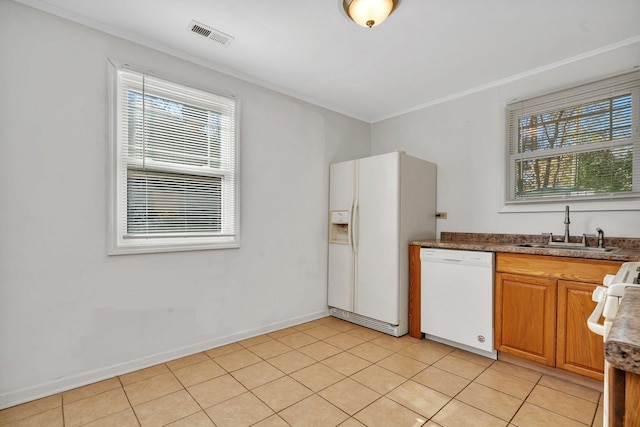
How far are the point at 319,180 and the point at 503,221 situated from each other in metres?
1.94

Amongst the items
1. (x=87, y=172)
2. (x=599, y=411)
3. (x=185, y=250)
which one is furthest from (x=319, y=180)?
(x=599, y=411)

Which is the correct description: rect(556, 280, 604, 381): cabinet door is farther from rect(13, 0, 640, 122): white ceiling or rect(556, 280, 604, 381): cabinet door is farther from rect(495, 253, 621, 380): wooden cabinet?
rect(13, 0, 640, 122): white ceiling

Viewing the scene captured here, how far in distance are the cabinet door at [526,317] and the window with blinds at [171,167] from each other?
2334mm

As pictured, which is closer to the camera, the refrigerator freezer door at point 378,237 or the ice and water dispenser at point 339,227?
the refrigerator freezer door at point 378,237

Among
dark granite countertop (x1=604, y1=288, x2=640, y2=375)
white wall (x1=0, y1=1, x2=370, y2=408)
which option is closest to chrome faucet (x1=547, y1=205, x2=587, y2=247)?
dark granite countertop (x1=604, y1=288, x2=640, y2=375)

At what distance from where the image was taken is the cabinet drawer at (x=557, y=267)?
2.07 metres

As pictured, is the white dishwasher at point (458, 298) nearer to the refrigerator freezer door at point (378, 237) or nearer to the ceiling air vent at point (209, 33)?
the refrigerator freezer door at point (378, 237)

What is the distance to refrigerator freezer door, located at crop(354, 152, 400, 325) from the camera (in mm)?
3098

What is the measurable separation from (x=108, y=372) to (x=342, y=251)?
2.32m

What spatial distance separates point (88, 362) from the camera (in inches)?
86.8

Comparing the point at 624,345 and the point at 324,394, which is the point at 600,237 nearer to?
the point at 324,394

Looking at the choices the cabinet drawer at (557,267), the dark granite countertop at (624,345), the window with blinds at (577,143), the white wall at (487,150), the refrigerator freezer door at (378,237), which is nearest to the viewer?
the dark granite countertop at (624,345)

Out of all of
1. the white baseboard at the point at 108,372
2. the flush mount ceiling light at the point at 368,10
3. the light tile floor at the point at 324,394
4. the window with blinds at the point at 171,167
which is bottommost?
the light tile floor at the point at 324,394

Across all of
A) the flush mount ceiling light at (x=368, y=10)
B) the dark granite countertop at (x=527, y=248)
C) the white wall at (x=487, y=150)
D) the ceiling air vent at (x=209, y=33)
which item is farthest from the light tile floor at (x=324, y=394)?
the ceiling air vent at (x=209, y=33)
